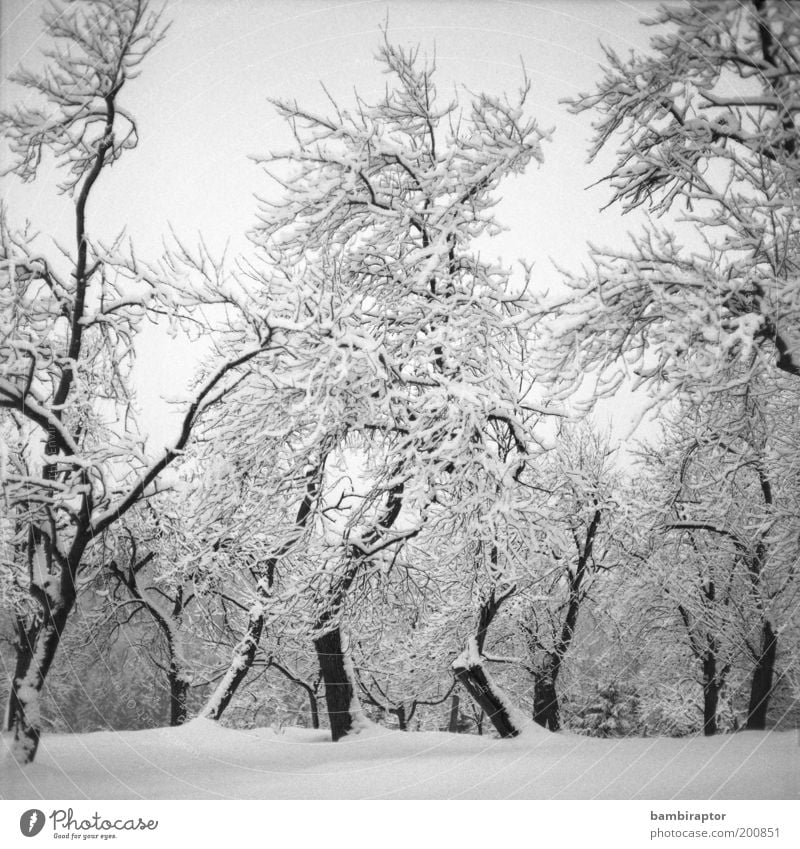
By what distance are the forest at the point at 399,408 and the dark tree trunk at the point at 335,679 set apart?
0.05 feet

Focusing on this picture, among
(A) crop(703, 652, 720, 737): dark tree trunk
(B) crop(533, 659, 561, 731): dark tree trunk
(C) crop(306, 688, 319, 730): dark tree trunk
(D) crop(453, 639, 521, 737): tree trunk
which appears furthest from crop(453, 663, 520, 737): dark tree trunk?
(A) crop(703, 652, 720, 737): dark tree trunk

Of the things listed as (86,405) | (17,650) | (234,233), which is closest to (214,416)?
(86,405)

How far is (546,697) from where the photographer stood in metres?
4.12

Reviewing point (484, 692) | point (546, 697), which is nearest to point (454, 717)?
point (484, 692)

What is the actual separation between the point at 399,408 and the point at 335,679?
1.77 m

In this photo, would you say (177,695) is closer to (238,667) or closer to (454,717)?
(238,667)

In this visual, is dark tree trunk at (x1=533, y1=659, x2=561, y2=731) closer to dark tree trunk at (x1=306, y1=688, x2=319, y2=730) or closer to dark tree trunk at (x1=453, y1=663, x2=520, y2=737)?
dark tree trunk at (x1=453, y1=663, x2=520, y2=737)

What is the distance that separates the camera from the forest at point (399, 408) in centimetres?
331

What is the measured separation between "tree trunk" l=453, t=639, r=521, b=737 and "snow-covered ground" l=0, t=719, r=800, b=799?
1.02ft

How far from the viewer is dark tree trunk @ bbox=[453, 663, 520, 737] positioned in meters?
3.78

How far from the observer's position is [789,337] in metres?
3.24

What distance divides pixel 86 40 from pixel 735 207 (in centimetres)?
362

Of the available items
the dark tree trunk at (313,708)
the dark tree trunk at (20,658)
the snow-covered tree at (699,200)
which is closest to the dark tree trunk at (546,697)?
the dark tree trunk at (313,708)

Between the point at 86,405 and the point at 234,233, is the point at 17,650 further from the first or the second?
the point at 234,233
